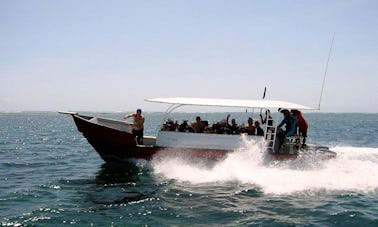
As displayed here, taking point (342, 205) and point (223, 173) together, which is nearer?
point (342, 205)

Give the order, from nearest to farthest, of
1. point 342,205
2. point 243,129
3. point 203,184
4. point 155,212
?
point 155,212 → point 342,205 → point 203,184 → point 243,129

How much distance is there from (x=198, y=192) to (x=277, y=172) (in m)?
3.71

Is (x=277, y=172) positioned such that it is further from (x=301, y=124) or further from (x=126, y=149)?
(x=126, y=149)

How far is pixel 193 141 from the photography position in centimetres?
1549

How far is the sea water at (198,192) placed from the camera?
9750 mm

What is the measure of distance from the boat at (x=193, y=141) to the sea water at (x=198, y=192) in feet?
0.94

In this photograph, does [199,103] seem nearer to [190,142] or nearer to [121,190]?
[190,142]

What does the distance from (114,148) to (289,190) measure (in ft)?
23.7

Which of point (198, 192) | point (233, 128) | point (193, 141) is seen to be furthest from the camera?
point (233, 128)

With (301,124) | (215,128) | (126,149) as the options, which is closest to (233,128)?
(215,128)

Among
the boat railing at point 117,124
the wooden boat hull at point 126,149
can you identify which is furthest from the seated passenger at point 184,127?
the boat railing at point 117,124

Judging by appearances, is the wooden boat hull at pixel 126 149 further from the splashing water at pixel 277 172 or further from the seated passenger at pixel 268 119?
the seated passenger at pixel 268 119

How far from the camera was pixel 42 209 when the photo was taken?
411 inches

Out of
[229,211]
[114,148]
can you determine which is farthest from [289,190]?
[114,148]
